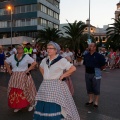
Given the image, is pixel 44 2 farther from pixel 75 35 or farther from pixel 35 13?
pixel 75 35

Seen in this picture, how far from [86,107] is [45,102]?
3.03m

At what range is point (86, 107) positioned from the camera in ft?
24.7

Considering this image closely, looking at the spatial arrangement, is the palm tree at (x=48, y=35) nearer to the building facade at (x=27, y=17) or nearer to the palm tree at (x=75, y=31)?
the palm tree at (x=75, y=31)

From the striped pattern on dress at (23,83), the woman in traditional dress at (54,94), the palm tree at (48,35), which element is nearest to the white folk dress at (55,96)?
the woman in traditional dress at (54,94)

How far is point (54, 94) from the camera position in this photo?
15.4 feet

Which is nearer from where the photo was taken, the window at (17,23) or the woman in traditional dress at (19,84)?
the woman in traditional dress at (19,84)

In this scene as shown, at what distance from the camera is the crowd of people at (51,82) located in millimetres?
4688

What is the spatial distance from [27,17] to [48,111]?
197 ft

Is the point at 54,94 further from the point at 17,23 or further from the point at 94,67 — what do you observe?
the point at 17,23

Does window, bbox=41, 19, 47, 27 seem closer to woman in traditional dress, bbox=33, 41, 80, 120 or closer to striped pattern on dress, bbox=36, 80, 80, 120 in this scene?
woman in traditional dress, bbox=33, 41, 80, 120

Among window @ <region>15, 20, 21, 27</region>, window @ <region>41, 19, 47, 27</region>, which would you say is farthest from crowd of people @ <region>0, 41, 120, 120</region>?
window @ <region>15, 20, 21, 27</region>

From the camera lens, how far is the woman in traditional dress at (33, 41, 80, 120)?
4.65 m

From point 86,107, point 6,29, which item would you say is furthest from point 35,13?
point 86,107

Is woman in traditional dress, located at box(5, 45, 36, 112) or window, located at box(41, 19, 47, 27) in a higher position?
window, located at box(41, 19, 47, 27)
